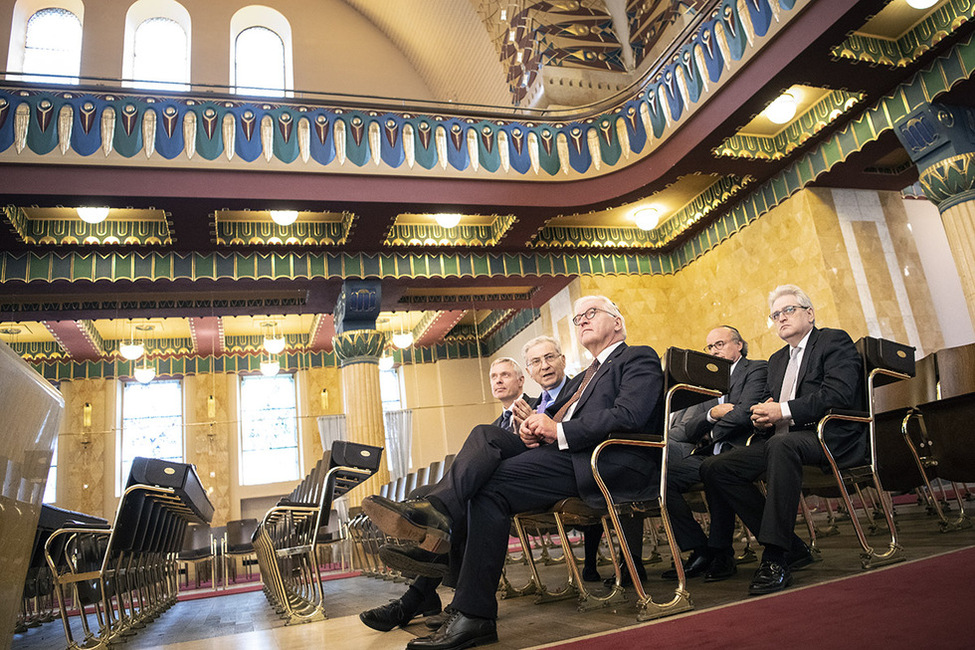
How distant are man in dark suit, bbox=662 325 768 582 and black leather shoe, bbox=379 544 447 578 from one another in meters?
1.39

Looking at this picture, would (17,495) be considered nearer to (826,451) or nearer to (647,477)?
(647,477)

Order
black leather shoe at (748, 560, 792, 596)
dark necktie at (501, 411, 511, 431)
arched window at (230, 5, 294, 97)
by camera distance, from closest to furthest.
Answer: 1. black leather shoe at (748, 560, 792, 596)
2. dark necktie at (501, 411, 511, 431)
3. arched window at (230, 5, 294, 97)

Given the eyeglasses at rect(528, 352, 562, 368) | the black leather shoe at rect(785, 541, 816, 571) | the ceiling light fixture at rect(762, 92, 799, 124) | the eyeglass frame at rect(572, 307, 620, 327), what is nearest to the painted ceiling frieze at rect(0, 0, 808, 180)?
the ceiling light fixture at rect(762, 92, 799, 124)

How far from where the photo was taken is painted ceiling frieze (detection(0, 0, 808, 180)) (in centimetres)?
752

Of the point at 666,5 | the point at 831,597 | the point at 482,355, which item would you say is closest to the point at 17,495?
the point at 831,597

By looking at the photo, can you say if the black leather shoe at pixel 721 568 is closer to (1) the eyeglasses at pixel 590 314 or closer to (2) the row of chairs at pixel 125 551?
(1) the eyeglasses at pixel 590 314

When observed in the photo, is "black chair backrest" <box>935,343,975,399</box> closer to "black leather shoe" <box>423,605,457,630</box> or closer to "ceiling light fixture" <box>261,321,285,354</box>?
"black leather shoe" <box>423,605,457,630</box>

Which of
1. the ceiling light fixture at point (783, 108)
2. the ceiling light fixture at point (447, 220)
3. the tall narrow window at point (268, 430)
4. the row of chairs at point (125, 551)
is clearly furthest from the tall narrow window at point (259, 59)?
the row of chairs at point (125, 551)

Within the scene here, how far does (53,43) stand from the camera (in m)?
12.1

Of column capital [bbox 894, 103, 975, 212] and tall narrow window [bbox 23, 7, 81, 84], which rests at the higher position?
tall narrow window [bbox 23, 7, 81, 84]

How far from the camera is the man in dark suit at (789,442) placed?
8.80ft

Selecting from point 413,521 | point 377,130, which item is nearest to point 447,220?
point 377,130

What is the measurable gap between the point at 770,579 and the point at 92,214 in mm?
8717

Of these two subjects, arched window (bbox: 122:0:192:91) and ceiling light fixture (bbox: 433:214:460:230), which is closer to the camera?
ceiling light fixture (bbox: 433:214:460:230)
